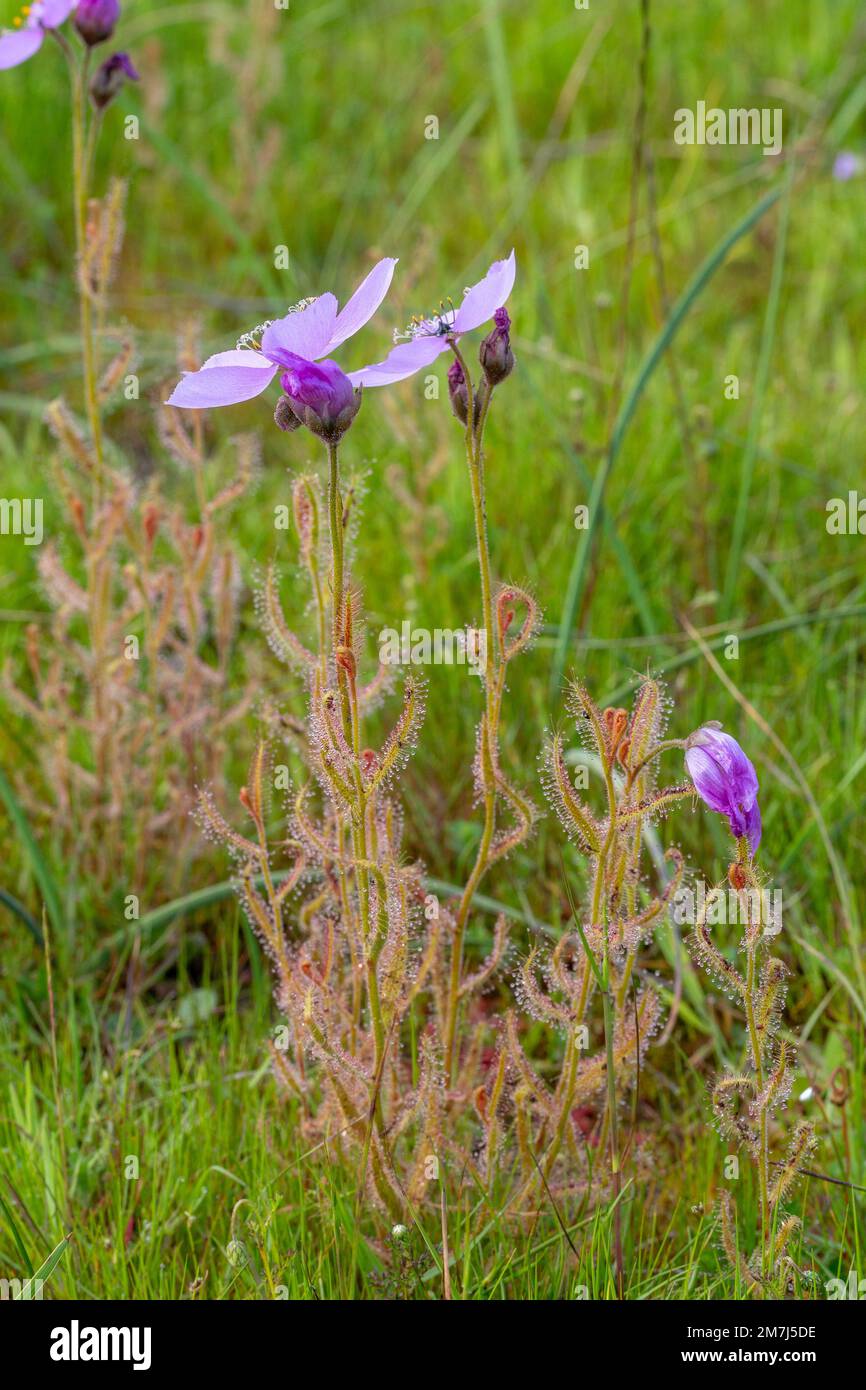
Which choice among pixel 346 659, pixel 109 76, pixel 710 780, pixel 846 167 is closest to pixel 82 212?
pixel 109 76

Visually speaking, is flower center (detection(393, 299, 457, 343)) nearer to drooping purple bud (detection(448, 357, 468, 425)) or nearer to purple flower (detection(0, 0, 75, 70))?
drooping purple bud (detection(448, 357, 468, 425))

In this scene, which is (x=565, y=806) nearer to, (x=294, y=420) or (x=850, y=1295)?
(x=294, y=420)

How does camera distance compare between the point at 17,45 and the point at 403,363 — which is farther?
the point at 17,45

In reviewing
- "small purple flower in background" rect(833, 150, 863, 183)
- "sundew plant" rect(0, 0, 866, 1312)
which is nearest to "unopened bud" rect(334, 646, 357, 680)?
"sundew plant" rect(0, 0, 866, 1312)

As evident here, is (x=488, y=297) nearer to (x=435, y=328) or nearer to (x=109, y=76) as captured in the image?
(x=435, y=328)

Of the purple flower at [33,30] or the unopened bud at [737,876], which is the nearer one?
the unopened bud at [737,876]

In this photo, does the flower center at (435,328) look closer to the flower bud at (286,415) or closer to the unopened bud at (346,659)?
the flower bud at (286,415)

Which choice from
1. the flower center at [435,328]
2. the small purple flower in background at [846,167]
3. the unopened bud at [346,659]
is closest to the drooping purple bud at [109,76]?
the flower center at [435,328]
